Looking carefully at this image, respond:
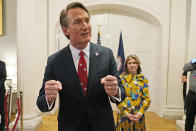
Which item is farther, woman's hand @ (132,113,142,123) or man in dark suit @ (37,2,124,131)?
woman's hand @ (132,113,142,123)

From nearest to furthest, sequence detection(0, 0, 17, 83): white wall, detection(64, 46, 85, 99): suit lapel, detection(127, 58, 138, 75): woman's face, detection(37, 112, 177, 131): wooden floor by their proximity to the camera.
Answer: detection(64, 46, 85, 99): suit lapel < detection(127, 58, 138, 75): woman's face < detection(37, 112, 177, 131): wooden floor < detection(0, 0, 17, 83): white wall

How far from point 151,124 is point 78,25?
3865 millimetres

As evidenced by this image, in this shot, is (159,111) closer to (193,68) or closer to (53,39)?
(193,68)

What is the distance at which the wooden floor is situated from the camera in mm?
3920

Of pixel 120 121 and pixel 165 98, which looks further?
pixel 165 98

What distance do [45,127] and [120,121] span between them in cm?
236

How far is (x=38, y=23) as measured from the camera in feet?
15.5

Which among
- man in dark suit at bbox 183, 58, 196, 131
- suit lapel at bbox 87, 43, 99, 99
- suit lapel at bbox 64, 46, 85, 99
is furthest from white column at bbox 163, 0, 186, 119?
suit lapel at bbox 64, 46, 85, 99

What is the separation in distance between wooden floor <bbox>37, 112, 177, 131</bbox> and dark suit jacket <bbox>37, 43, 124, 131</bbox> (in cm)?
309

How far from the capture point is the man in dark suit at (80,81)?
1084mm

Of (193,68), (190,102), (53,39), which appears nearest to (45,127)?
(53,39)

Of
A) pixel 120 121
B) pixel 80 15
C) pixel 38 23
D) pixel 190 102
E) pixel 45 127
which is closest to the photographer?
pixel 80 15

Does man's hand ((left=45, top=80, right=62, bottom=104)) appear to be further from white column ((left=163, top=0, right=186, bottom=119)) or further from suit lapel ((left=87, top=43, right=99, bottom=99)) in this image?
white column ((left=163, top=0, right=186, bottom=119))

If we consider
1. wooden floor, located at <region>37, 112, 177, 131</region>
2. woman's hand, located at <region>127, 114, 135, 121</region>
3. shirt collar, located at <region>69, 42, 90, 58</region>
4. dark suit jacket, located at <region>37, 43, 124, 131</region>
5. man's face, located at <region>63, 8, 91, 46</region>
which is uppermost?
man's face, located at <region>63, 8, 91, 46</region>
